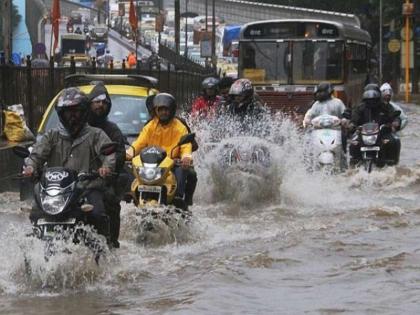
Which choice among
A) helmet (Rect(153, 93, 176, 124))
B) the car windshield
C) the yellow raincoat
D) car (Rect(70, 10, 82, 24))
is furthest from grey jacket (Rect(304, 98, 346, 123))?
car (Rect(70, 10, 82, 24))

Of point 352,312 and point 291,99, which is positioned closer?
point 352,312

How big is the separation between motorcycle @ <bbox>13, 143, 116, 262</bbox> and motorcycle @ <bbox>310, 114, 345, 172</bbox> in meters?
7.95

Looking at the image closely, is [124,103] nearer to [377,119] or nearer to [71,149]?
[377,119]

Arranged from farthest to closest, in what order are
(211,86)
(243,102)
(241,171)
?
(211,86), (243,102), (241,171)

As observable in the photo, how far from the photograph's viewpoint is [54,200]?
798 cm

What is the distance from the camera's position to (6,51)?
20375 millimetres

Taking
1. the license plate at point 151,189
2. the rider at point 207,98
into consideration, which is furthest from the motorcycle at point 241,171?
the license plate at point 151,189

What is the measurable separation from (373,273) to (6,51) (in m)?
12.6

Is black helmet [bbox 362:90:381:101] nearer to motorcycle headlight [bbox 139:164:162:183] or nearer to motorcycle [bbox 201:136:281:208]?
motorcycle [bbox 201:136:281:208]

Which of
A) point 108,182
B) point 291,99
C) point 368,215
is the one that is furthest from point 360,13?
point 108,182

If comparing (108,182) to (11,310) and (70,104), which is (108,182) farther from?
(11,310)

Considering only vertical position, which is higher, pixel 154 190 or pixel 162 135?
pixel 162 135

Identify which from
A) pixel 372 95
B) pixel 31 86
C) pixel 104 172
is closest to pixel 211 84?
pixel 372 95

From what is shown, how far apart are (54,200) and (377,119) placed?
360 inches
